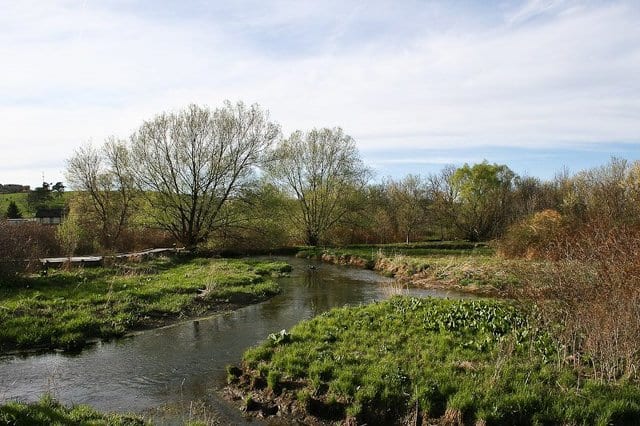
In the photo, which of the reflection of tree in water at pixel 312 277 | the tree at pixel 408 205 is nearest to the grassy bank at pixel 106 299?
the reflection of tree in water at pixel 312 277

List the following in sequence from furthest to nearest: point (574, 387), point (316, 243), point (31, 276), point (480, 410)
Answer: point (316, 243)
point (31, 276)
point (574, 387)
point (480, 410)

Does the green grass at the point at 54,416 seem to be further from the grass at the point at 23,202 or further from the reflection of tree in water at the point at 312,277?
the grass at the point at 23,202

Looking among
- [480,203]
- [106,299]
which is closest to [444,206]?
[480,203]

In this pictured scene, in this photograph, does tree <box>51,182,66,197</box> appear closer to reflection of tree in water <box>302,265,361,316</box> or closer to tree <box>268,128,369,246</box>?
tree <box>268,128,369,246</box>

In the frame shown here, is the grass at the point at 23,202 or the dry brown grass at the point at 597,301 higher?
the grass at the point at 23,202

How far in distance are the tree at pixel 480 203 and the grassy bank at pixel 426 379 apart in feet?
153

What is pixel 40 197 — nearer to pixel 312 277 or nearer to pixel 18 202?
pixel 18 202

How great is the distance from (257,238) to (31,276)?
2328 centimetres

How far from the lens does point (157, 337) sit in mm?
14859

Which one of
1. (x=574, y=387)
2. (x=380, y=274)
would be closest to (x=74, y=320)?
(x=574, y=387)

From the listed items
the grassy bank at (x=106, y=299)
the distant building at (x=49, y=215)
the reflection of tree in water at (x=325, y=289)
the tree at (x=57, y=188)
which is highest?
the tree at (x=57, y=188)

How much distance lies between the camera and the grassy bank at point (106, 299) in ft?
46.1

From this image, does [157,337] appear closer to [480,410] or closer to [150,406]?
[150,406]

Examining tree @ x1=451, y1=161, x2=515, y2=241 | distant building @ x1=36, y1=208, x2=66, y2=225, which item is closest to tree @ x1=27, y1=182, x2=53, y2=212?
distant building @ x1=36, y1=208, x2=66, y2=225
